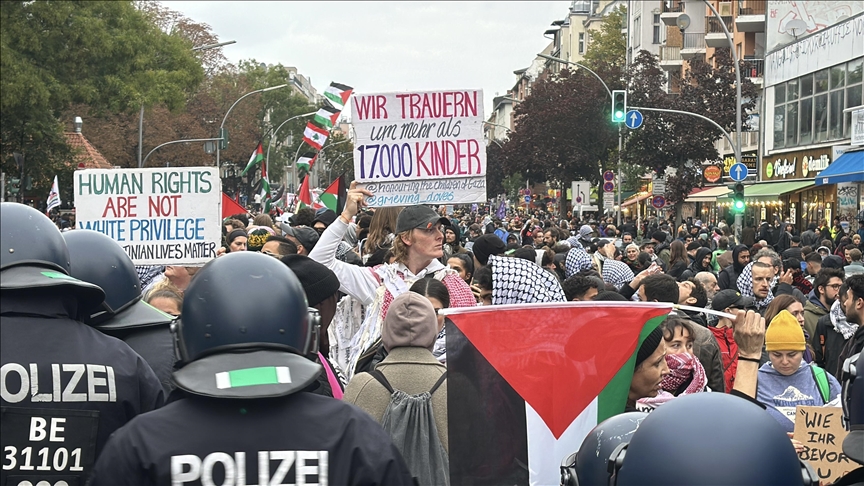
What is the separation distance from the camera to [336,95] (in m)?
29.8

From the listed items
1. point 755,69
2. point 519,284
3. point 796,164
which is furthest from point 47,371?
point 755,69

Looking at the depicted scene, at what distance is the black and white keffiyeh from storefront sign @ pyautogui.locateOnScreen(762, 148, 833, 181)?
106ft

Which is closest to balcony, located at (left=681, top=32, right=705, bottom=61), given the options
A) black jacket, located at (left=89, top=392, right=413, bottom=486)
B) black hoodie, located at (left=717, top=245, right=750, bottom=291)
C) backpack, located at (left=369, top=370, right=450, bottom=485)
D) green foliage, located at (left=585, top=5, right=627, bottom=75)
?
green foliage, located at (left=585, top=5, right=627, bottom=75)

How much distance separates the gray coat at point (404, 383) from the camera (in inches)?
174

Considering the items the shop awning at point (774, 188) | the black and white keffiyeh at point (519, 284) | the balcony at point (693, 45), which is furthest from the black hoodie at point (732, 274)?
the balcony at point (693, 45)

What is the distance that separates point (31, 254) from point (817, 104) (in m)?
39.2

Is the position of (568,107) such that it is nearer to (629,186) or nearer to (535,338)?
(629,186)

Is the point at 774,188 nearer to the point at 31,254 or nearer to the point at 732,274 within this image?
the point at 732,274

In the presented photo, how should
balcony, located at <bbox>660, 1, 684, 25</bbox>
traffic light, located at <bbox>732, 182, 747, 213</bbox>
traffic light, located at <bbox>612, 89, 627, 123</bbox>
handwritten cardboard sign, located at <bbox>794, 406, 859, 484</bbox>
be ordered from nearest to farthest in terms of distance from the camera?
1. handwritten cardboard sign, located at <bbox>794, 406, 859, 484</bbox>
2. traffic light, located at <bbox>732, 182, 747, 213</bbox>
3. traffic light, located at <bbox>612, 89, 627, 123</bbox>
4. balcony, located at <bbox>660, 1, 684, 25</bbox>

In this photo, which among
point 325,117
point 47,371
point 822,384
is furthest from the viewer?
point 325,117

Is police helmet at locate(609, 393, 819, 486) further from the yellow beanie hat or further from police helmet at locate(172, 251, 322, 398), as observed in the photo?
the yellow beanie hat

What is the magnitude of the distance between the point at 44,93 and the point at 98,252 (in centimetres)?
2819

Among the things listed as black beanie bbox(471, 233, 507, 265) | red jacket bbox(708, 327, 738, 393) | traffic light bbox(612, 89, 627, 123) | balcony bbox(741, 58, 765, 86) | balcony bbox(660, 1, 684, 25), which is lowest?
red jacket bbox(708, 327, 738, 393)

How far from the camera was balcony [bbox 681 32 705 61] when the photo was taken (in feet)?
216
